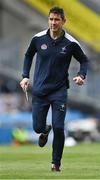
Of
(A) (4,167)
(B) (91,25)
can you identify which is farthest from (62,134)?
(B) (91,25)

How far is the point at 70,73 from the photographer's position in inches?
1259

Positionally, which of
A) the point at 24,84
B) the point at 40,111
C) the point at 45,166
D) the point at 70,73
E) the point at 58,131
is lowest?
the point at 70,73

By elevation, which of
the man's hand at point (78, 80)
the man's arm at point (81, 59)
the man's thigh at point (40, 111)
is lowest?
the man's thigh at point (40, 111)

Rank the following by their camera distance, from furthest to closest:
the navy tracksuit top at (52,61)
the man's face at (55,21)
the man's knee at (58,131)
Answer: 1. the navy tracksuit top at (52,61)
2. the man's knee at (58,131)
3. the man's face at (55,21)

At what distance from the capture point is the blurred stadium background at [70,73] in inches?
1262

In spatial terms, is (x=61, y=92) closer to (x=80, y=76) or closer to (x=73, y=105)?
(x=80, y=76)

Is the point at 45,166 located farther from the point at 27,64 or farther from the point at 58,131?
the point at 27,64

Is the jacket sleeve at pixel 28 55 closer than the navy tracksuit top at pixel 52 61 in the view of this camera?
No

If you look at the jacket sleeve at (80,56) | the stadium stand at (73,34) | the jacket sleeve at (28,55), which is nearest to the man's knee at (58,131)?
the jacket sleeve at (80,56)

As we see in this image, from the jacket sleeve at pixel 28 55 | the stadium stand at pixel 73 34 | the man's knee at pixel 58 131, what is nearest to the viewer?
the man's knee at pixel 58 131

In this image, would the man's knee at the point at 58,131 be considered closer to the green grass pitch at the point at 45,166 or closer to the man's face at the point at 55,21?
the green grass pitch at the point at 45,166

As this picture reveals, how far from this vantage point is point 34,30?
3741cm

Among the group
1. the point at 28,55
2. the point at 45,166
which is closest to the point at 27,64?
the point at 28,55

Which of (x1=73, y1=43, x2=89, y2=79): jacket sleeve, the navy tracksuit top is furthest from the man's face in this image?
(x1=73, y1=43, x2=89, y2=79): jacket sleeve
